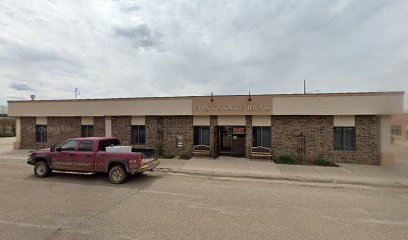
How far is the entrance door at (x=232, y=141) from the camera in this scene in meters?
14.7

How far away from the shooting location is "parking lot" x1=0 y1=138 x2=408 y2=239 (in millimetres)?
4441

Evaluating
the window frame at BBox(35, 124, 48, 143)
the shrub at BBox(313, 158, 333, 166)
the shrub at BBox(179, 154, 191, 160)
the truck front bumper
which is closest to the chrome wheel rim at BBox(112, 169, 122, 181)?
the truck front bumper

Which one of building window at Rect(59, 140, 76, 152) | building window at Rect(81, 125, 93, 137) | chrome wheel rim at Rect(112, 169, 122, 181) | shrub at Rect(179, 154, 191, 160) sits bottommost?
shrub at Rect(179, 154, 191, 160)

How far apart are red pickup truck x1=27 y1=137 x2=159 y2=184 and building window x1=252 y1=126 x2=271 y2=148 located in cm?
721

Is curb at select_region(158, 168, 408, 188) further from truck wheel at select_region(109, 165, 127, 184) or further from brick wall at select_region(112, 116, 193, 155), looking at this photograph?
brick wall at select_region(112, 116, 193, 155)

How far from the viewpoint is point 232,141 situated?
1506 cm

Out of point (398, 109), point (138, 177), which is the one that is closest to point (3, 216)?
point (138, 177)

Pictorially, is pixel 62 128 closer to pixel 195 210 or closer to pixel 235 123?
pixel 235 123

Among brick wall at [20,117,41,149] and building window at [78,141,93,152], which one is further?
brick wall at [20,117,41,149]

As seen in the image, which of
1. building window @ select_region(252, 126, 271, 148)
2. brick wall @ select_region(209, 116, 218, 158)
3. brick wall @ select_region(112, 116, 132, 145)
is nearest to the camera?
building window @ select_region(252, 126, 271, 148)

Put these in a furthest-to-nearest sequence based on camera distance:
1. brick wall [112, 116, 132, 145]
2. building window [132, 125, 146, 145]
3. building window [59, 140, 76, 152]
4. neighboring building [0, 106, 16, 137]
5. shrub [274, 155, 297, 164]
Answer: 1. neighboring building [0, 106, 16, 137]
2. brick wall [112, 116, 132, 145]
3. building window [132, 125, 146, 145]
4. shrub [274, 155, 297, 164]
5. building window [59, 140, 76, 152]

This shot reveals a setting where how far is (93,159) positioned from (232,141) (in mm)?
9379

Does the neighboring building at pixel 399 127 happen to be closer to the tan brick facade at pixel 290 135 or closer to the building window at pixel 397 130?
the building window at pixel 397 130

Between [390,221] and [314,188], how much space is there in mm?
2825
